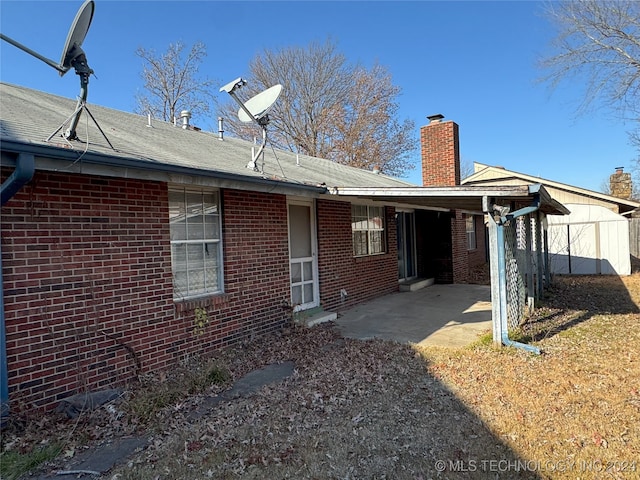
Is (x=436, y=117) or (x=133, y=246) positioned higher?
(x=436, y=117)

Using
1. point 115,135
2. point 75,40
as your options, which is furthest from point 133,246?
point 75,40

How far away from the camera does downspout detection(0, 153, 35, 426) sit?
11.3 feet

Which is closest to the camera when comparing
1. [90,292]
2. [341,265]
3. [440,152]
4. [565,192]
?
[90,292]

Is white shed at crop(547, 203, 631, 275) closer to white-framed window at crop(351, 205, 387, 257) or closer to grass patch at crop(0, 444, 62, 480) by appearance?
white-framed window at crop(351, 205, 387, 257)

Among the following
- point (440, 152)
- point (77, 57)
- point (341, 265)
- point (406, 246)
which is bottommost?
point (341, 265)

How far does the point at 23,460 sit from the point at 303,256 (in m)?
5.62

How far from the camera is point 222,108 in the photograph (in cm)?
2841

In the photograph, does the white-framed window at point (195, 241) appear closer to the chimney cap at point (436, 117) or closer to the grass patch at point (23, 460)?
the grass patch at point (23, 460)

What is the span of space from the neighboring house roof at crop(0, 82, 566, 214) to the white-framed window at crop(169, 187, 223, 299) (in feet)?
1.79

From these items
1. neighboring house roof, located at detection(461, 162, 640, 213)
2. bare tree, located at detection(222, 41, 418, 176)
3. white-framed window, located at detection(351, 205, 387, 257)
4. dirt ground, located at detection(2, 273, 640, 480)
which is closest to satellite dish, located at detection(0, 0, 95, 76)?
dirt ground, located at detection(2, 273, 640, 480)

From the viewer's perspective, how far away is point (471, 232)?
683 inches

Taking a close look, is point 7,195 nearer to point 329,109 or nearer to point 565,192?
point 565,192

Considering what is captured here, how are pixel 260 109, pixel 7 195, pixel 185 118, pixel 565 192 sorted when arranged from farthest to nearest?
pixel 565 192, pixel 185 118, pixel 260 109, pixel 7 195

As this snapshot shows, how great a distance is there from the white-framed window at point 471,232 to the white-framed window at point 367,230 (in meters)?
6.88
